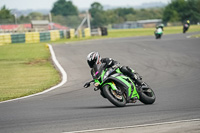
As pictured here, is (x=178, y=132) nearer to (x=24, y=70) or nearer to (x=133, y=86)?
(x=133, y=86)

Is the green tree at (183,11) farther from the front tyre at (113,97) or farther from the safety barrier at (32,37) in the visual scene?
the front tyre at (113,97)

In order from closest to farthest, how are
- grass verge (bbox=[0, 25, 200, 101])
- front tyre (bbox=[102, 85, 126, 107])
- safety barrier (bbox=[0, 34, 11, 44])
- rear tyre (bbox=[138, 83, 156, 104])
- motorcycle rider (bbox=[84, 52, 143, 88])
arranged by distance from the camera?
front tyre (bbox=[102, 85, 126, 107]), motorcycle rider (bbox=[84, 52, 143, 88]), rear tyre (bbox=[138, 83, 156, 104]), grass verge (bbox=[0, 25, 200, 101]), safety barrier (bbox=[0, 34, 11, 44])

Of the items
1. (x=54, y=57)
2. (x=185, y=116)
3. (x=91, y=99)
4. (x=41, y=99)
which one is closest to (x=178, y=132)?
(x=185, y=116)

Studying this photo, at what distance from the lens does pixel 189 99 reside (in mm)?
9484

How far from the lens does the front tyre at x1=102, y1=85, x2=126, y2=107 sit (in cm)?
848

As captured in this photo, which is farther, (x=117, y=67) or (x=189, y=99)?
(x=189, y=99)

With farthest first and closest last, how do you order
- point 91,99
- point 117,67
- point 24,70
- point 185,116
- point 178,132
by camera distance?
point 24,70 < point 91,99 < point 117,67 < point 185,116 < point 178,132

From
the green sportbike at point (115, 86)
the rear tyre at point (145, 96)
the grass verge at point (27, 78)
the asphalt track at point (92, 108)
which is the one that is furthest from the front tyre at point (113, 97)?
the grass verge at point (27, 78)

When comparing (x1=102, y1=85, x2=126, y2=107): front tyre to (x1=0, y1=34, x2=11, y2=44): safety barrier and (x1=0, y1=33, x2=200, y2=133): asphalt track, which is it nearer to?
(x1=0, y1=33, x2=200, y2=133): asphalt track

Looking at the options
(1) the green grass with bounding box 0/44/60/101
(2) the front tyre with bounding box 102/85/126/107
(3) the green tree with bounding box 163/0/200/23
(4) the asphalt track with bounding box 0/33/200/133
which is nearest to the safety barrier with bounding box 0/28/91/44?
(1) the green grass with bounding box 0/44/60/101

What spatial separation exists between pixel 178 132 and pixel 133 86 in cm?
295

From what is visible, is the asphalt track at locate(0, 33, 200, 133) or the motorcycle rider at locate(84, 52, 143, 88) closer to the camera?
the asphalt track at locate(0, 33, 200, 133)

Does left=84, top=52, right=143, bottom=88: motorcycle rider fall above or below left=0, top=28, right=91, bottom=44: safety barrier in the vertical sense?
above

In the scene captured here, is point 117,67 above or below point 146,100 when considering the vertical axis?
above
